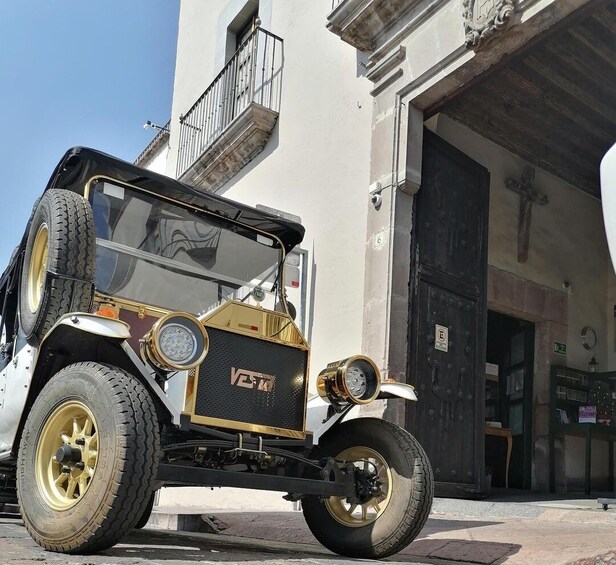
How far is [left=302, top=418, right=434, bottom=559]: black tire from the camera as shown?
3.68m

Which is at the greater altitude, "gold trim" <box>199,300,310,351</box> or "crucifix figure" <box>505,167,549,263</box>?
"crucifix figure" <box>505,167,549,263</box>

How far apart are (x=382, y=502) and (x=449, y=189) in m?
4.18

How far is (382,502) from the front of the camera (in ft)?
12.6

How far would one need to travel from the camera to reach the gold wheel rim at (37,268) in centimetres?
402

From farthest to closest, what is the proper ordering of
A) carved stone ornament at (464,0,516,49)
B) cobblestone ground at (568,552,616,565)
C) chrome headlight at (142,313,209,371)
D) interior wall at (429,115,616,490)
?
interior wall at (429,115,616,490) → carved stone ornament at (464,0,516,49) → chrome headlight at (142,313,209,371) → cobblestone ground at (568,552,616,565)

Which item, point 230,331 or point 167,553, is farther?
point 230,331

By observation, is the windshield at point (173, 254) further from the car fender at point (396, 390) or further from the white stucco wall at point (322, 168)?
the white stucco wall at point (322, 168)

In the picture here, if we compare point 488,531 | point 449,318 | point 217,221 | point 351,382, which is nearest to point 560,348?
point 449,318

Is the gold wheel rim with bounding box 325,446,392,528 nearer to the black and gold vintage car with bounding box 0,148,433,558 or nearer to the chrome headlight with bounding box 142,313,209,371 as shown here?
the black and gold vintage car with bounding box 0,148,433,558

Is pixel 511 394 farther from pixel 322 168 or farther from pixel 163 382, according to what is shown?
pixel 163 382

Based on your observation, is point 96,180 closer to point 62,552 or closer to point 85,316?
point 85,316

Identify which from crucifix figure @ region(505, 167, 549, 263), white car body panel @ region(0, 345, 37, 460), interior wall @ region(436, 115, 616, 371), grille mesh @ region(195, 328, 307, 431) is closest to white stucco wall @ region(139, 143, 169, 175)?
interior wall @ region(436, 115, 616, 371)

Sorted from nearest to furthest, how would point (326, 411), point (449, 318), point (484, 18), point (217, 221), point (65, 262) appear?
point (65, 262) → point (326, 411) → point (217, 221) → point (484, 18) → point (449, 318)

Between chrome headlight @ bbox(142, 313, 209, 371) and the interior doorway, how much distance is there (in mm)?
6059
